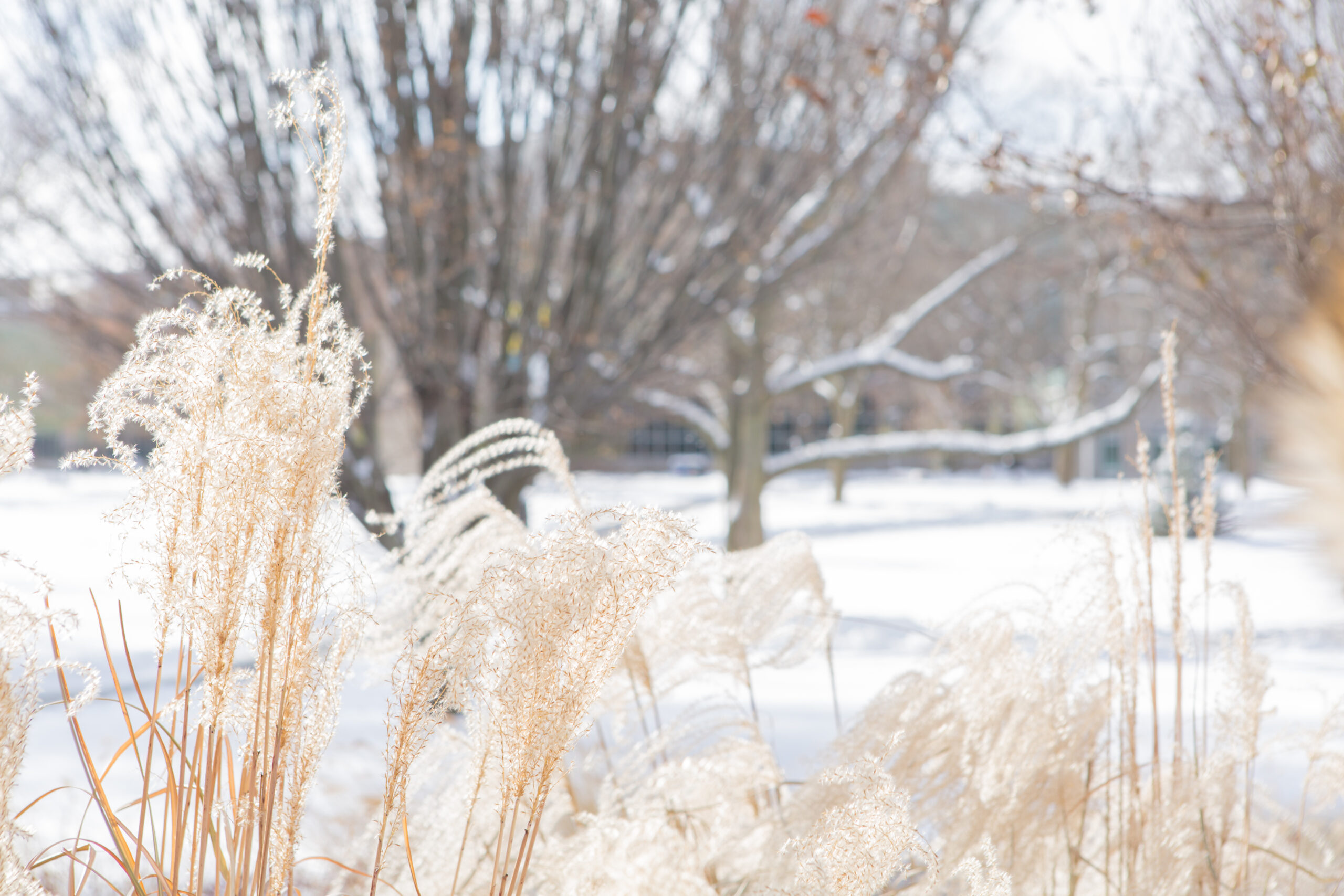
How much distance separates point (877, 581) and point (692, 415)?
257 centimetres

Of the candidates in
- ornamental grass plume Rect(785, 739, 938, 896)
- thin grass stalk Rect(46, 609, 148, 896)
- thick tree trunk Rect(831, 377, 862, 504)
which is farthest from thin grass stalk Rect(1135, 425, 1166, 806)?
thick tree trunk Rect(831, 377, 862, 504)

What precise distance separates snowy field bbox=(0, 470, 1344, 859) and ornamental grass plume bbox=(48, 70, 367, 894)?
10 centimetres

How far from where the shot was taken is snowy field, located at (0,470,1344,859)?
2.07 metres

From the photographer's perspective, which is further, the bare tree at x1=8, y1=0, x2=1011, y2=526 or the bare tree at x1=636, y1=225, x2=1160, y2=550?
the bare tree at x1=636, y1=225, x2=1160, y2=550

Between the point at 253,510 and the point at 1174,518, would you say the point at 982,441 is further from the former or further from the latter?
the point at 253,510

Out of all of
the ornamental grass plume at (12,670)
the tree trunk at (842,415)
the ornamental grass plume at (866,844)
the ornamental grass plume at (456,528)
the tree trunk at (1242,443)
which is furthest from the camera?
the tree trunk at (1242,443)

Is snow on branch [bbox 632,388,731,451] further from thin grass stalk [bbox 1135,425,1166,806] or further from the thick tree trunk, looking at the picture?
thin grass stalk [bbox 1135,425,1166,806]

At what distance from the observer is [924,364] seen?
26.8 feet

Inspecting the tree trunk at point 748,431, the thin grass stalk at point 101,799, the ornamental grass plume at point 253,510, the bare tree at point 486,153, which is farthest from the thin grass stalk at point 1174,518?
the tree trunk at point 748,431

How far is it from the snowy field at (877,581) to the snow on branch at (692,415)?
694mm

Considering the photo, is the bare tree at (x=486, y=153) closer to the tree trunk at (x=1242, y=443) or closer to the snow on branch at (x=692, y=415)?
the snow on branch at (x=692, y=415)

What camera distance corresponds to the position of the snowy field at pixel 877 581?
2.07 metres

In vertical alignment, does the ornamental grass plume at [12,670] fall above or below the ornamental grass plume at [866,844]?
above

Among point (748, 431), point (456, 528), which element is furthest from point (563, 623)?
point (748, 431)
